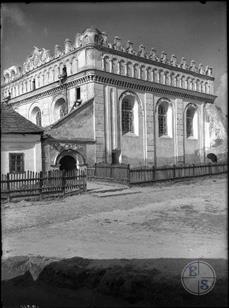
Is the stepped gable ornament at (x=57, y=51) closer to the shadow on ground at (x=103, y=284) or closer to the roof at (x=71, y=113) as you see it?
the roof at (x=71, y=113)

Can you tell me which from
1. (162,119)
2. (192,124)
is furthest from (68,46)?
(192,124)

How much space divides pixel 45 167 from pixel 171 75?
1530 centimetres

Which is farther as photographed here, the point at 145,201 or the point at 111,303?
the point at 145,201

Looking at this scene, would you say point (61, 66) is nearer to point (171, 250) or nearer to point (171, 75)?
point (171, 75)

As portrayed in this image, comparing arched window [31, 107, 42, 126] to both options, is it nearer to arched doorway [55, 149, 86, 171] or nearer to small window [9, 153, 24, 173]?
arched doorway [55, 149, 86, 171]

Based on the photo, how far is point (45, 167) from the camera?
698 inches

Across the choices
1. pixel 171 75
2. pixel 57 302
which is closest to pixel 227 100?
pixel 57 302

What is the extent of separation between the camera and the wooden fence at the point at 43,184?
1290 cm

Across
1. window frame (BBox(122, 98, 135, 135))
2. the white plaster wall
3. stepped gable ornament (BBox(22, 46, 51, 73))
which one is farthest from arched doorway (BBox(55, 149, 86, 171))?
stepped gable ornament (BBox(22, 46, 51, 73))

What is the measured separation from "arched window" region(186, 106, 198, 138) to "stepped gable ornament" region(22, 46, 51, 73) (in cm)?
1425

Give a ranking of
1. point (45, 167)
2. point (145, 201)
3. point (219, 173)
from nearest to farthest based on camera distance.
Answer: point (145, 201) → point (45, 167) → point (219, 173)

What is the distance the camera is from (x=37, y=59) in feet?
90.0

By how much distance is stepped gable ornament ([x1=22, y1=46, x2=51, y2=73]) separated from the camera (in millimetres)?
26031

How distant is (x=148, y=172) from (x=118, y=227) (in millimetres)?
10459
